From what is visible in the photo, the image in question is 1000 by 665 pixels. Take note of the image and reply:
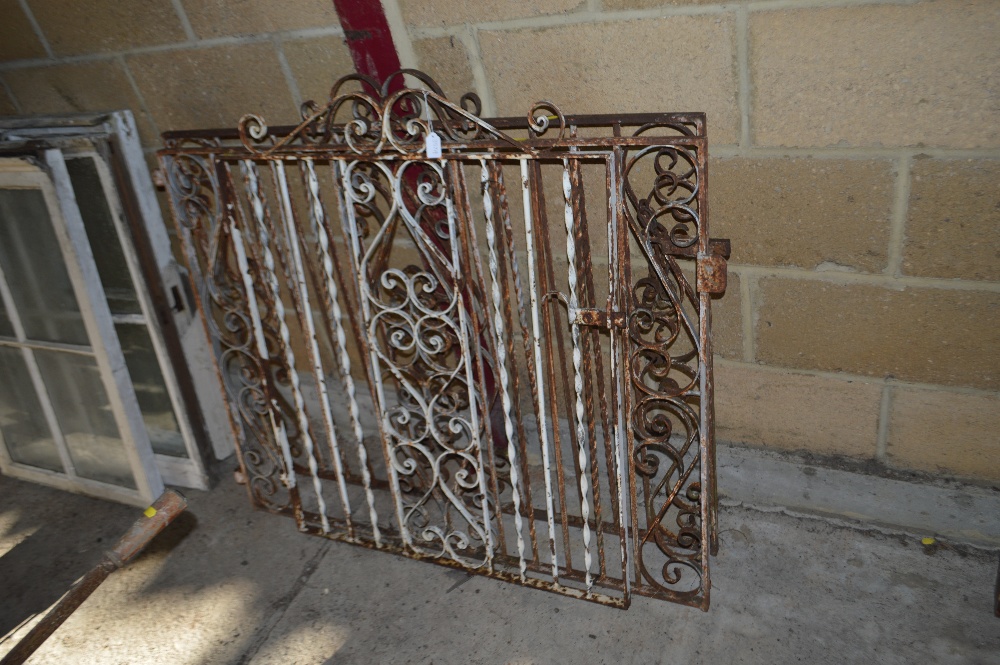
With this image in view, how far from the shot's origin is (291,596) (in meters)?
2.34

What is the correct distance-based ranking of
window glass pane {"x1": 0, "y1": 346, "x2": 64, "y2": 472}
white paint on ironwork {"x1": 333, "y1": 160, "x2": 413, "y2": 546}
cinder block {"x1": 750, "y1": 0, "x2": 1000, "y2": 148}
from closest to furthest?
cinder block {"x1": 750, "y1": 0, "x2": 1000, "y2": 148}
white paint on ironwork {"x1": 333, "y1": 160, "x2": 413, "y2": 546}
window glass pane {"x1": 0, "y1": 346, "x2": 64, "y2": 472}

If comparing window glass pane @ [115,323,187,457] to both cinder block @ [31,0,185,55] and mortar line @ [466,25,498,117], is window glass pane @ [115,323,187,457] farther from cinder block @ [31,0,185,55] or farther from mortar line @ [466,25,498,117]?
mortar line @ [466,25,498,117]

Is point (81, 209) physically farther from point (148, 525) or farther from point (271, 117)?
point (148, 525)

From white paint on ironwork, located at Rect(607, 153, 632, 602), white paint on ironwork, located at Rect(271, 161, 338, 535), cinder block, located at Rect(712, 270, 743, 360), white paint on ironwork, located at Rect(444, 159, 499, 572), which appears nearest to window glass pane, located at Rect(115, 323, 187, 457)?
white paint on ironwork, located at Rect(271, 161, 338, 535)

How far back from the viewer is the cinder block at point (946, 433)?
6.52 ft

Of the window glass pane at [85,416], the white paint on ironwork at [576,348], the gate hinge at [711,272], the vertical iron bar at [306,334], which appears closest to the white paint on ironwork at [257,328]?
the vertical iron bar at [306,334]

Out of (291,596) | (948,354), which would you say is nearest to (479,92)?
(948,354)

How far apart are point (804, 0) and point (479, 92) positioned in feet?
2.80

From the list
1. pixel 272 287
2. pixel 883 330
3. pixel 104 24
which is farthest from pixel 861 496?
pixel 104 24

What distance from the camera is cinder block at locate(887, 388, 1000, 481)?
1988 millimetres

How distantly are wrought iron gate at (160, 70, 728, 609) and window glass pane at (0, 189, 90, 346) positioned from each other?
49 cm

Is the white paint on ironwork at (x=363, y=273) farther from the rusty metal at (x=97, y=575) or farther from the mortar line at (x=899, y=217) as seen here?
the mortar line at (x=899, y=217)

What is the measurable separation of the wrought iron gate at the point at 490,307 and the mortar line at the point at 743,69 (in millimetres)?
128

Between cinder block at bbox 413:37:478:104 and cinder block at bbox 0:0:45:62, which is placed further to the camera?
cinder block at bbox 0:0:45:62
